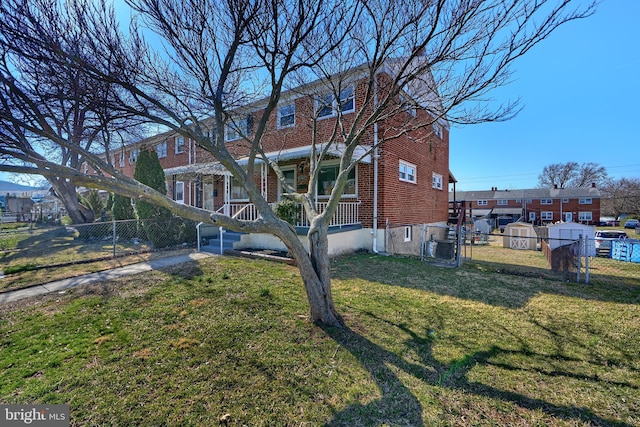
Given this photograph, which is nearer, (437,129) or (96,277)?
(96,277)

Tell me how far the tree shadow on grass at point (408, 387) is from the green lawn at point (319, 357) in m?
0.02

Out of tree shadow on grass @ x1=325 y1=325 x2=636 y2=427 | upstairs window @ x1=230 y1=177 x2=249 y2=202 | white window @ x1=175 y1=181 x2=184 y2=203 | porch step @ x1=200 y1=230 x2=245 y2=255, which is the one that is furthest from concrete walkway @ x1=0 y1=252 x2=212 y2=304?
white window @ x1=175 y1=181 x2=184 y2=203

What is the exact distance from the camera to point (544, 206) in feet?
164

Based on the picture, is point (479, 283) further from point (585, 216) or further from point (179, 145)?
point (585, 216)

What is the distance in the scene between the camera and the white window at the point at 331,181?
35.7 ft

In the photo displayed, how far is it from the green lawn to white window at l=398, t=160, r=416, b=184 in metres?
6.63

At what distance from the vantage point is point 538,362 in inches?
129

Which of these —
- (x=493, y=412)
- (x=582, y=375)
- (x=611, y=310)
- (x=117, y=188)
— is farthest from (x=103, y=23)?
(x=611, y=310)

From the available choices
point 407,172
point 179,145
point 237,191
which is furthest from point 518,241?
point 179,145

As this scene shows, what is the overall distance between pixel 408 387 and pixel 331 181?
9119 mm

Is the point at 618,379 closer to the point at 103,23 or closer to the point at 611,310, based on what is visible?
the point at 611,310

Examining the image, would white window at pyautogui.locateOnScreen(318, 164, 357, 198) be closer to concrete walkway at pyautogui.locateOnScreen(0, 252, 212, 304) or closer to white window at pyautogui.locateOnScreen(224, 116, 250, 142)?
white window at pyautogui.locateOnScreen(224, 116, 250, 142)

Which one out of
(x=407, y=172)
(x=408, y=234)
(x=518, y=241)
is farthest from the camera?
(x=518, y=241)

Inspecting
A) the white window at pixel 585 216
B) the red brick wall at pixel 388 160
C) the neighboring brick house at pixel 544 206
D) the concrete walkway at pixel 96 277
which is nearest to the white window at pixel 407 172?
the red brick wall at pixel 388 160
